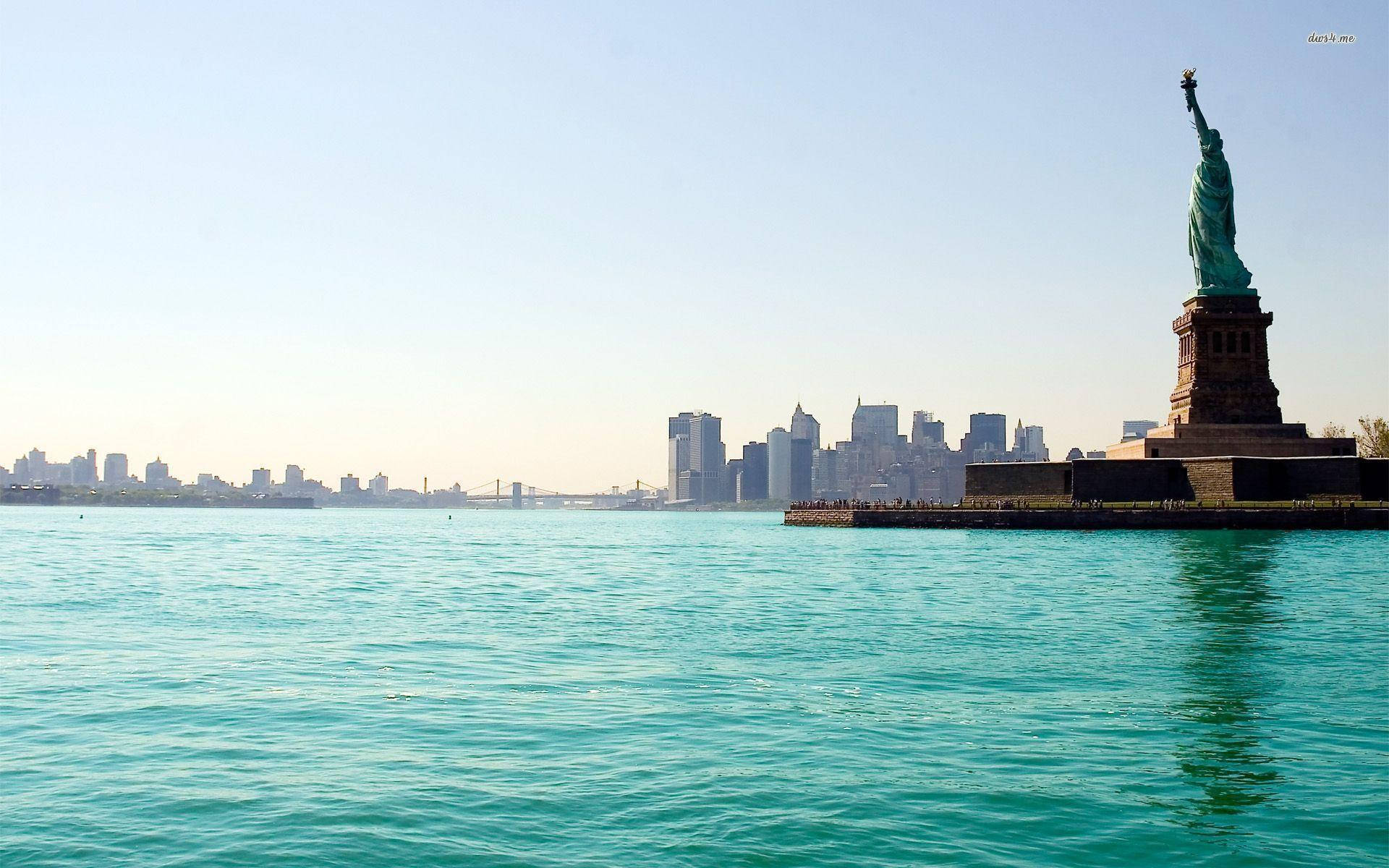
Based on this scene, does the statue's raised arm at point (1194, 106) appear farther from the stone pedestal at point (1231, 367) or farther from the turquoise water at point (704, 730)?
the turquoise water at point (704, 730)

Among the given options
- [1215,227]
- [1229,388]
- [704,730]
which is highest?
[1215,227]

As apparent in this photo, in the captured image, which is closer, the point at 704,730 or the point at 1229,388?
the point at 704,730

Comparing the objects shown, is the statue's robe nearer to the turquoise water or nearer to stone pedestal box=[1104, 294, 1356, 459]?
stone pedestal box=[1104, 294, 1356, 459]

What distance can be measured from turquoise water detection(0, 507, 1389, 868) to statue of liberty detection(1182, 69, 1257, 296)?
53748 mm

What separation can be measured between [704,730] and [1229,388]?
73.9m

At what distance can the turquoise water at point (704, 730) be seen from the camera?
402 inches

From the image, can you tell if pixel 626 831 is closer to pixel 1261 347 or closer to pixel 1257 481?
pixel 1257 481

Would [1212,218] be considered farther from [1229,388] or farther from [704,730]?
[704,730]

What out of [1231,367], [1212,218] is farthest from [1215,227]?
[1231,367]

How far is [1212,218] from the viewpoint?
81.6 meters

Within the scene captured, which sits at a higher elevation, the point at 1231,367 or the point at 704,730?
the point at 1231,367

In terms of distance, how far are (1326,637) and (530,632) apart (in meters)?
15.9

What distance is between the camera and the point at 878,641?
906 inches

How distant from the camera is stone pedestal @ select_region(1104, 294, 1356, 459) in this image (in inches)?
3095
